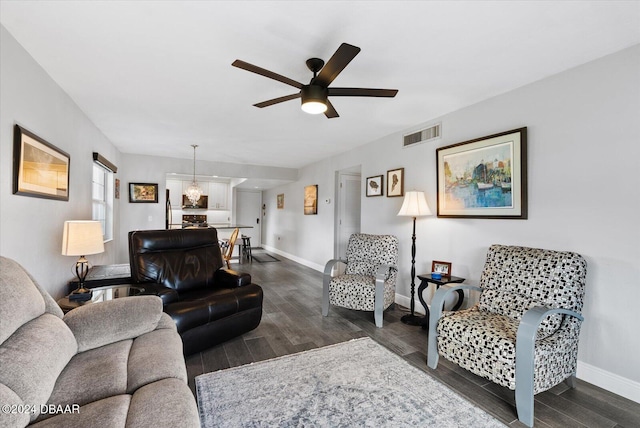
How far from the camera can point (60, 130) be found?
2.74 metres

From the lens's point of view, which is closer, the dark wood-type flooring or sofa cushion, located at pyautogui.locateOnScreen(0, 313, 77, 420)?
sofa cushion, located at pyautogui.locateOnScreen(0, 313, 77, 420)

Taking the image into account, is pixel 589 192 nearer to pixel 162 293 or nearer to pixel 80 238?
pixel 162 293

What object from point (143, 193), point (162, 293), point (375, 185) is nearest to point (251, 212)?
point (143, 193)

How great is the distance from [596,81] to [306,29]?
2.20m

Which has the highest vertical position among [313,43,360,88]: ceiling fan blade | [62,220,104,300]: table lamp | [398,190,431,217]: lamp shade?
[313,43,360,88]: ceiling fan blade

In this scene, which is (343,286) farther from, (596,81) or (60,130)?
(60,130)

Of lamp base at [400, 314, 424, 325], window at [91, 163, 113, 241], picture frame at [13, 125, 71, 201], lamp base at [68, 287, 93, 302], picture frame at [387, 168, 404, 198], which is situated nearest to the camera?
picture frame at [13, 125, 71, 201]

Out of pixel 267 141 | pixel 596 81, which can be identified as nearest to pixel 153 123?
pixel 267 141

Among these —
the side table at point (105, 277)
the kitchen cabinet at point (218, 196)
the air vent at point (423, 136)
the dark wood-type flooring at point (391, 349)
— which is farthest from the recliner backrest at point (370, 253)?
the kitchen cabinet at point (218, 196)

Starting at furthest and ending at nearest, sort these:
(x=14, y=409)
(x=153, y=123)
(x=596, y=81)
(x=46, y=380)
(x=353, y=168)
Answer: (x=353, y=168)
(x=153, y=123)
(x=596, y=81)
(x=46, y=380)
(x=14, y=409)

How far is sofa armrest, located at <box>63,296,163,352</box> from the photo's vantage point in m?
1.57

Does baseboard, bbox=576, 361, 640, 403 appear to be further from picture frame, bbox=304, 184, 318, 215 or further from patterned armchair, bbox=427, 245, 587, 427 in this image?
picture frame, bbox=304, 184, 318, 215

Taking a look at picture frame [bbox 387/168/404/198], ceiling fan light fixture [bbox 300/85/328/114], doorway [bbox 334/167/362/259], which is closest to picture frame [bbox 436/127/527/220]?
picture frame [bbox 387/168/404/198]

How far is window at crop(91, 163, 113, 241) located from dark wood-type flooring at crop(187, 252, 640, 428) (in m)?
2.78
